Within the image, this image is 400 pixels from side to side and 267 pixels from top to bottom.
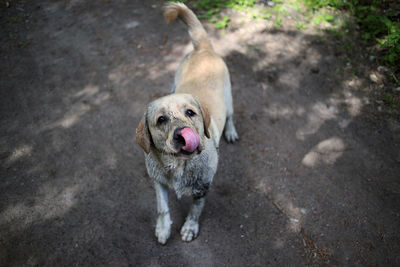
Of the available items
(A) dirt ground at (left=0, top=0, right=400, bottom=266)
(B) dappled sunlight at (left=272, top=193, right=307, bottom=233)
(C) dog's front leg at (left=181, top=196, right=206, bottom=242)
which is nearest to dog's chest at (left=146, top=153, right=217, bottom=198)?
(C) dog's front leg at (left=181, top=196, right=206, bottom=242)

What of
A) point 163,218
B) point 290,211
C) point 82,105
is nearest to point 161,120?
point 163,218

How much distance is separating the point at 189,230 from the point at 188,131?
5.32ft

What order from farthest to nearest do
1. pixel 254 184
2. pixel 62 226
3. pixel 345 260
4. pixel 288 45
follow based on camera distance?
pixel 288 45 < pixel 254 184 < pixel 62 226 < pixel 345 260

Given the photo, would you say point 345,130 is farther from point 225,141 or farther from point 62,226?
point 62,226

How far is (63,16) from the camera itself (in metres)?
6.23

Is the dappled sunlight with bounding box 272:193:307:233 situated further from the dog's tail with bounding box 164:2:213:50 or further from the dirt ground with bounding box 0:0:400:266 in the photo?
the dog's tail with bounding box 164:2:213:50

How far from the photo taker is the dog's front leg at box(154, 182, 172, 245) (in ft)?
10.3

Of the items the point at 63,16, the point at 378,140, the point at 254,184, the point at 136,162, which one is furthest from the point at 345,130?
the point at 63,16

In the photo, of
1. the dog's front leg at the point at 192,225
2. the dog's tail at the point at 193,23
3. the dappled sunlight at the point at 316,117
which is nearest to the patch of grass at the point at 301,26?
the dappled sunlight at the point at 316,117

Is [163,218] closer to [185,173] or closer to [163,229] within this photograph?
[163,229]

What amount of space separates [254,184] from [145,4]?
540cm

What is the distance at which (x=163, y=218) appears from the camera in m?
3.19

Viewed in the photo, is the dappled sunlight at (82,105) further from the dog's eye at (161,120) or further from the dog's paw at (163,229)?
the dog's eye at (161,120)

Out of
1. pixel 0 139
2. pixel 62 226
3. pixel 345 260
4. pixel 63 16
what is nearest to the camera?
pixel 345 260
